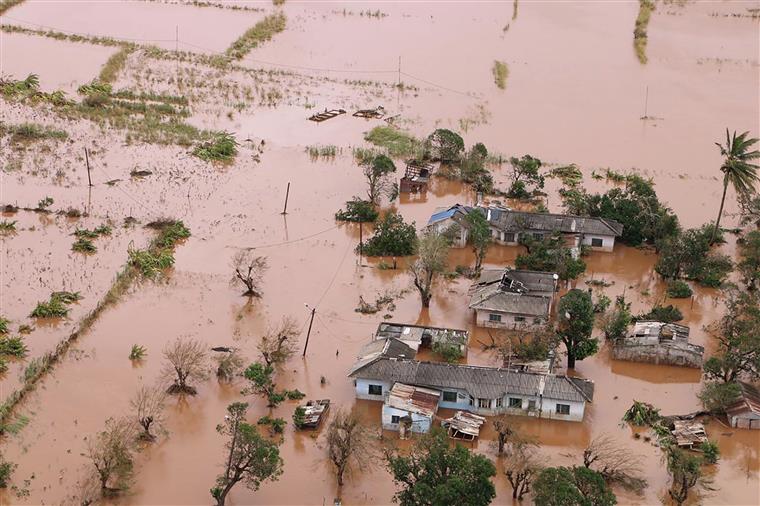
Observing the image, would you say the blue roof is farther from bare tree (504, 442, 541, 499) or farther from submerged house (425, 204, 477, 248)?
bare tree (504, 442, 541, 499)

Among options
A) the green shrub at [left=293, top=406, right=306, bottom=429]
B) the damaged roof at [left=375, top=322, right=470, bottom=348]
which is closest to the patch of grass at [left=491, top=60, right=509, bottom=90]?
the damaged roof at [left=375, top=322, right=470, bottom=348]

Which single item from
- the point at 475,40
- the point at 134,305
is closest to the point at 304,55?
the point at 475,40

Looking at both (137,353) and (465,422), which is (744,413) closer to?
(465,422)

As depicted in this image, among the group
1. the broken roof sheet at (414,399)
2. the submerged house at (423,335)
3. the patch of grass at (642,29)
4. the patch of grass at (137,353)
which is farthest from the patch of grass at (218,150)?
the patch of grass at (642,29)

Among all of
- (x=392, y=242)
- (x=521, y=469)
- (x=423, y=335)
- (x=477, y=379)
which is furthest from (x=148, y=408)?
(x=392, y=242)

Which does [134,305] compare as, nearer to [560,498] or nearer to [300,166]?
[300,166]

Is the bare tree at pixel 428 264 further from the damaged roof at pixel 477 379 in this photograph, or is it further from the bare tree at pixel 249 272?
the bare tree at pixel 249 272
